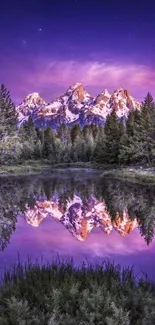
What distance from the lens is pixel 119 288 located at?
6.01m

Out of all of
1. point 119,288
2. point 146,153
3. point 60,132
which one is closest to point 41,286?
point 119,288

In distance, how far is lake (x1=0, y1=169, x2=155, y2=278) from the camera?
11.0m

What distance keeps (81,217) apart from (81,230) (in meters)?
2.69

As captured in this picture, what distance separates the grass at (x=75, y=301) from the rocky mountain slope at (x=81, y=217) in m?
7.02

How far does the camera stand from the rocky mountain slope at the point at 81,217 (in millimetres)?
14987

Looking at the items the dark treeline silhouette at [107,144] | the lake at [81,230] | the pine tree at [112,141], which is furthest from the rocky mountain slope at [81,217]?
the pine tree at [112,141]

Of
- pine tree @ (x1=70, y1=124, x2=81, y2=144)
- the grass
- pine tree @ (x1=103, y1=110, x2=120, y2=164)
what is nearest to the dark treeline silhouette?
pine tree @ (x1=103, y1=110, x2=120, y2=164)

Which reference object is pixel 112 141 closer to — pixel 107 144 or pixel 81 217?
pixel 107 144

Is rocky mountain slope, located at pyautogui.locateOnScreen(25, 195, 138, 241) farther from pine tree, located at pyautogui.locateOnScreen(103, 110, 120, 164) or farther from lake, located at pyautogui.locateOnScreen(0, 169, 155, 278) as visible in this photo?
pine tree, located at pyautogui.locateOnScreen(103, 110, 120, 164)

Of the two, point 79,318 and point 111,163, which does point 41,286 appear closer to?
point 79,318

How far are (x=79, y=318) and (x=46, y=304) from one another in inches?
22.7

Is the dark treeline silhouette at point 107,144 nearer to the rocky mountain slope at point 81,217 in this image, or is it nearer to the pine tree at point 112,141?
the pine tree at point 112,141

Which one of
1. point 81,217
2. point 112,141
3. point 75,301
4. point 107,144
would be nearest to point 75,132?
point 107,144

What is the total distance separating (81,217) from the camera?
17734mm
